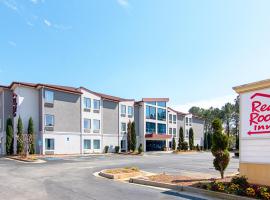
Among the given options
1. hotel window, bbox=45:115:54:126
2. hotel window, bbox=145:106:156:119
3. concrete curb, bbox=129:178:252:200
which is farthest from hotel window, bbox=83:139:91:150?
concrete curb, bbox=129:178:252:200

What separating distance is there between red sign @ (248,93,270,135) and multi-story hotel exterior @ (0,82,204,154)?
33448 mm

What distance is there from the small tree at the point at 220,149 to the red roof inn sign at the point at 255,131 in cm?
147

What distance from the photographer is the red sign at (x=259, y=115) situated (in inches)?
511

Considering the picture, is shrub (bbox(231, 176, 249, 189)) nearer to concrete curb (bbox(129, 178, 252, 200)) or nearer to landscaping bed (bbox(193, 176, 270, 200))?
landscaping bed (bbox(193, 176, 270, 200))

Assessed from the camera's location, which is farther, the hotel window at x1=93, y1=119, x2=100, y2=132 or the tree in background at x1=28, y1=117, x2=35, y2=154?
the hotel window at x1=93, y1=119, x2=100, y2=132

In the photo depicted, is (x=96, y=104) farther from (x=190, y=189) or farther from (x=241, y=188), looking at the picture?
(x=241, y=188)

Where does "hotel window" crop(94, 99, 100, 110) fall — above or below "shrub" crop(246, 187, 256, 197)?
above

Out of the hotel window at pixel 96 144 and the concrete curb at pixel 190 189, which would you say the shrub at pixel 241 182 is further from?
the hotel window at pixel 96 144

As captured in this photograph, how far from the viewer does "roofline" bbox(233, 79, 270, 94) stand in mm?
12961

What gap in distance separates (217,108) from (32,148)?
8698cm

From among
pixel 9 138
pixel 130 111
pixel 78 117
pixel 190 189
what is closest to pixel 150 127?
pixel 130 111

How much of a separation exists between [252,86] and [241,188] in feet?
15.3

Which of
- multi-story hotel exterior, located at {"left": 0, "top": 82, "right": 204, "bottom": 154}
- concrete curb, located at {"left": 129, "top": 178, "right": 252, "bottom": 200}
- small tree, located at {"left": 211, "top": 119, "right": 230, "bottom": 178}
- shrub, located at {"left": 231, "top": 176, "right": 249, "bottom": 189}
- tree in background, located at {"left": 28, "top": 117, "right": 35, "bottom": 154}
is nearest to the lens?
concrete curb, located at {"left": 129, "top": 178, "right": 252, "bottom": 200}

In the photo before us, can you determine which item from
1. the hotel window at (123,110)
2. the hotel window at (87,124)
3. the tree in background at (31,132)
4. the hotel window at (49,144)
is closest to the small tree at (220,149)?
the tree in background at (31,132)
